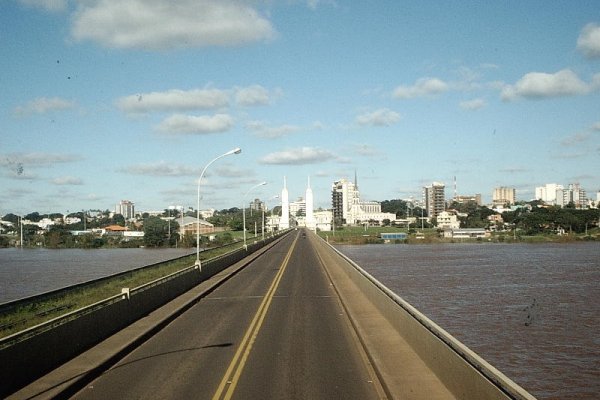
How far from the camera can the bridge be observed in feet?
35.4

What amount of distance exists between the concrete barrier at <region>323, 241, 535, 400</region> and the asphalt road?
1.20 meters

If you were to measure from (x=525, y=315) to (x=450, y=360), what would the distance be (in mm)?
24478

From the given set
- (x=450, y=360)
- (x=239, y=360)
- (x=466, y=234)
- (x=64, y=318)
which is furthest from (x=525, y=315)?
(x=466, y=234)

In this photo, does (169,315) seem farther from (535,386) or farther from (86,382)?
(535,386)

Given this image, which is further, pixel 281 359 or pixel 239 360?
pixel 281 359

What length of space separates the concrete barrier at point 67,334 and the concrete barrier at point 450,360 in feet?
24.7

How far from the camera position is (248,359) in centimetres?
1389

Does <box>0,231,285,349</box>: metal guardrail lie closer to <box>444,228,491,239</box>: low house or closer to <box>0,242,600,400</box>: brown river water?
<box>0,242,600,400</box>: brown river water

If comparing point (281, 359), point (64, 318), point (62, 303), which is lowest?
point (281, 359)

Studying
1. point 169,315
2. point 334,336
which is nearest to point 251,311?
point 169,315

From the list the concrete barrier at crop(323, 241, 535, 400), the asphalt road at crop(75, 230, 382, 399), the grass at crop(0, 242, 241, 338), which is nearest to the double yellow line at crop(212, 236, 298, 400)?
the asphalt road at crop(75, 230, 382, 399)

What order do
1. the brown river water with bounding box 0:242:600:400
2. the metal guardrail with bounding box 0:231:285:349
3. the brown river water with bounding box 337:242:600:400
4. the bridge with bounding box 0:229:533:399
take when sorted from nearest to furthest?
the bridge with bounding box 0:229:533:399 < the metal guardrail with bounding box 0:231:285:349 < the brown river water with bounding box 337:242:600:400 < the brown river water with bounding box 0:242:600:400

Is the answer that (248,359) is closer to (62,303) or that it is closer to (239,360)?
(239,360)

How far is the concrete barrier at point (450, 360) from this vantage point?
7990 millimetres
